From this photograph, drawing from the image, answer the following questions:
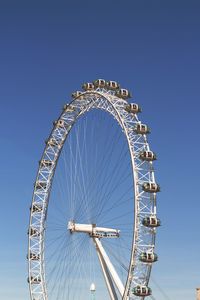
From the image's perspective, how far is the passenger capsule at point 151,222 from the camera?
5488 centimetres

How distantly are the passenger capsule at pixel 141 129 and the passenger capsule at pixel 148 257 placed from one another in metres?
10.8

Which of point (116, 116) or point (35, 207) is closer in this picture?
point (116, 116)

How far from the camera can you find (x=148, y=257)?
54.5 metres

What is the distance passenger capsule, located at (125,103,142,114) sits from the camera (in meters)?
61.3

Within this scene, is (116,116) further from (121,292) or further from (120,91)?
(121,292)

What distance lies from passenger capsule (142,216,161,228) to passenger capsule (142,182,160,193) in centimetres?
220

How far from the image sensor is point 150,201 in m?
56.8

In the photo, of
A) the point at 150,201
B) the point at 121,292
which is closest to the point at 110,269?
the point at 121,292

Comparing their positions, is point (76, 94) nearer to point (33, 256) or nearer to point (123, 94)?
point (123, 94)

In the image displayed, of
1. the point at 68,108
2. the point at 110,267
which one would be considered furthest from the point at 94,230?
the point at 68,108

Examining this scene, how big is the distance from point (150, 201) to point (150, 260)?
4.92 metres

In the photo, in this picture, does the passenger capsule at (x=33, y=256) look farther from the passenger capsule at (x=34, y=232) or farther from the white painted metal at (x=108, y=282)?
the white painted metal at (x=108, y=282)

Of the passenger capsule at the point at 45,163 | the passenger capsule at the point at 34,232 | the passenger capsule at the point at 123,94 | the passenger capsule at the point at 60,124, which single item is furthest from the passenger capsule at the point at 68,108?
the passenger capsule at the point at 34,232

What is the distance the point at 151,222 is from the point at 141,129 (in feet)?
28.6
